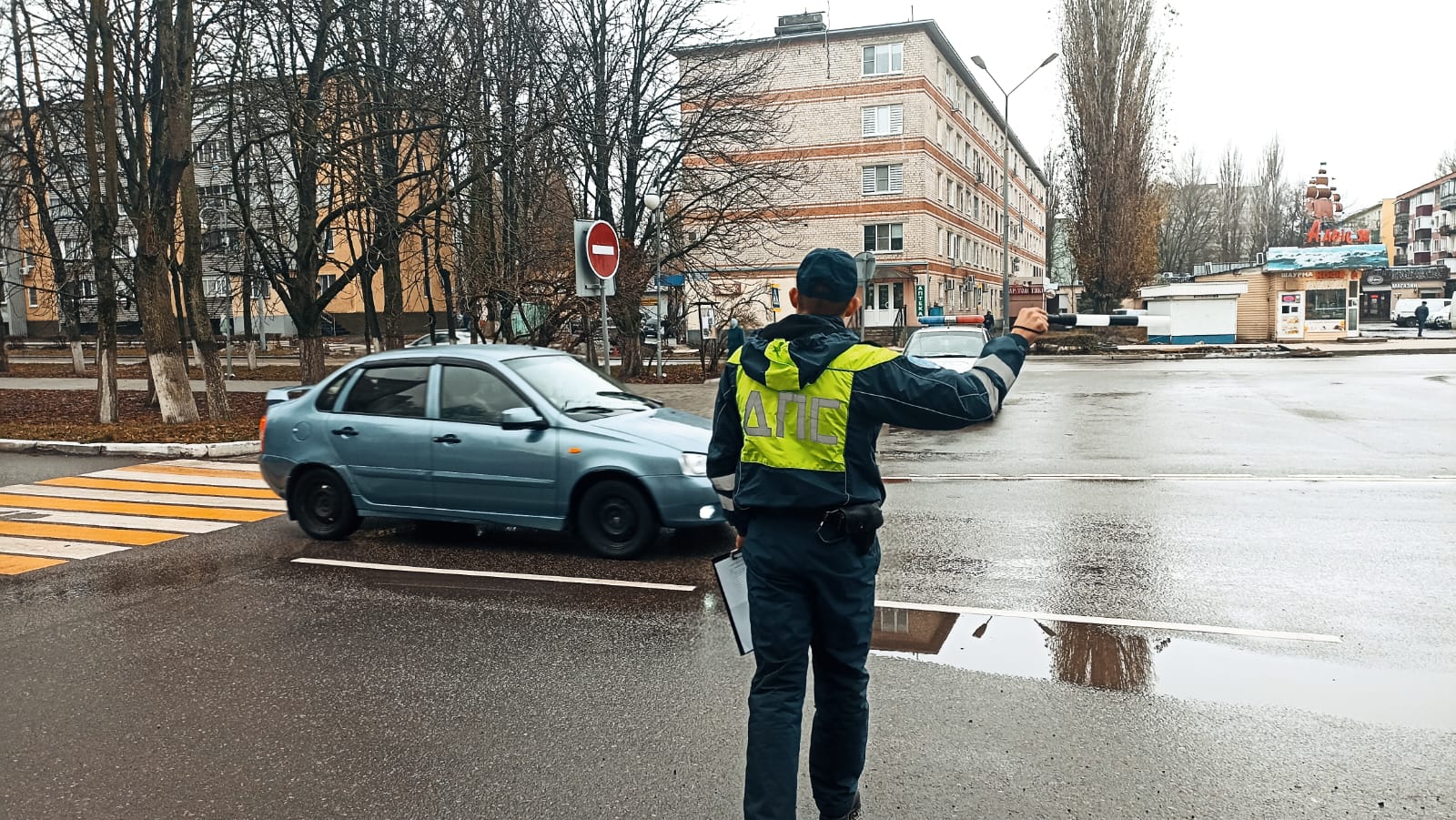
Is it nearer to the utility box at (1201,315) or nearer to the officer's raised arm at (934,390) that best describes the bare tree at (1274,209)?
the utility box at (1201,315)

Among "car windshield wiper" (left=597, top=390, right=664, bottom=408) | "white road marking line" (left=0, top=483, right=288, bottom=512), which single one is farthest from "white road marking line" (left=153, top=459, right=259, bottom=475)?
"car windshield wiper" (left=597, top=390, right=664, bottom=408)

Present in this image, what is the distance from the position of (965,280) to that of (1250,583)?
186 feet

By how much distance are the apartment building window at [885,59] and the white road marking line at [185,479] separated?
→ 45114 mm

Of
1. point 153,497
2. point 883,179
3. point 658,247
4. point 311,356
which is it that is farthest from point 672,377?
point 883,179

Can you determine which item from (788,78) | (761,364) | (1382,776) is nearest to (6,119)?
(761,364)

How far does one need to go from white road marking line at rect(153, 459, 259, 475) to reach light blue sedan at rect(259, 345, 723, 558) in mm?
3759

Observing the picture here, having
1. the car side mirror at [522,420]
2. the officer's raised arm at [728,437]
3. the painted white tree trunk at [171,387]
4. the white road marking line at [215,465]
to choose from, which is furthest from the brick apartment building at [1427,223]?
the officer's raised arm at [728,437]

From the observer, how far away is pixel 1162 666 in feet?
15.7

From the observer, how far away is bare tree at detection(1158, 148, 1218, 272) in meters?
73.0

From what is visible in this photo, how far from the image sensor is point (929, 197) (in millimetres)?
50938

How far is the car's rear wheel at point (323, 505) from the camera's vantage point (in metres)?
7.92

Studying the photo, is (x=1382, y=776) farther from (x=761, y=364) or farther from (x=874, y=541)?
(x=761, y=364)

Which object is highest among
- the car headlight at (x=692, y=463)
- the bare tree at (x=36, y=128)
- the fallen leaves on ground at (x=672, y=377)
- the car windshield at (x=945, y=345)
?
the bare tree at (x=36, y=128)

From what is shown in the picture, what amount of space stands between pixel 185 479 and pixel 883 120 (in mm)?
44490
